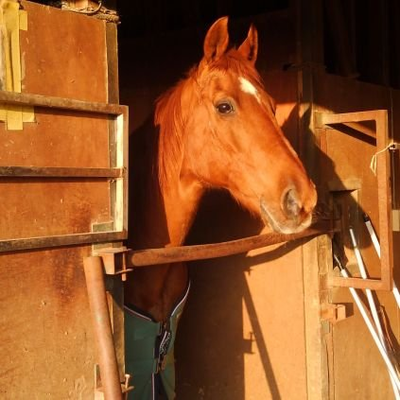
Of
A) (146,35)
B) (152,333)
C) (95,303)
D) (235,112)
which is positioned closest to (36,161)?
(95,303)

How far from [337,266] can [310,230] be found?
414mm

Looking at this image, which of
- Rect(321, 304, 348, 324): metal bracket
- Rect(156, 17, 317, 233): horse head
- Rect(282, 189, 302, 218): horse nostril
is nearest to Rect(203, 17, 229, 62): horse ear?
Rect(156, 17, 317, 233): horse head

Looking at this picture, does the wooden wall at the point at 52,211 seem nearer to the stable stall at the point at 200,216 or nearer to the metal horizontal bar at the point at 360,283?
the stable stall at the point at 200,216

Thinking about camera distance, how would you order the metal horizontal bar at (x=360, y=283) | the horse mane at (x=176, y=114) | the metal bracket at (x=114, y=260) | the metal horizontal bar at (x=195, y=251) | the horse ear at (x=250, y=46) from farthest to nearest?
the metal horizontal bar at (x=360, y=283), the horse ear at (x=250, y=46), the horse mane at (x=176, y=114), the metal horizontal bar at (x=195, y=251), the metal bracket at (x=114, y=260)

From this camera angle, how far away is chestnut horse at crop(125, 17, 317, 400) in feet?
6.59

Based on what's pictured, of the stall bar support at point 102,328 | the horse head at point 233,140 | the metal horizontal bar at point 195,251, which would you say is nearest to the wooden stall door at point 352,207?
the metal horizontal bar at point 195,251

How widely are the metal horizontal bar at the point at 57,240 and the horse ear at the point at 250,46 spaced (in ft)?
3.63

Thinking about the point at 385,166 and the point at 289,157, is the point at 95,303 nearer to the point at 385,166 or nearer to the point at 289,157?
the point at 289,157

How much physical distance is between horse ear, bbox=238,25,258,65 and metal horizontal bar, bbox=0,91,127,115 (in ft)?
2.92

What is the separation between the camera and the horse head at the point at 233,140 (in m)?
1.96

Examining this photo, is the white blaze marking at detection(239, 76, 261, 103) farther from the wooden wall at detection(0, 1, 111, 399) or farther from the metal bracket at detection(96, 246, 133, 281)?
the metal bracket at detection(96, 246, 133, 281)

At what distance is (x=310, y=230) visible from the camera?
99.8 inches

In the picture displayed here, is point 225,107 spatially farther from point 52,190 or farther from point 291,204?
point 52,190

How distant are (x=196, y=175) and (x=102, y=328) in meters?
0.97
